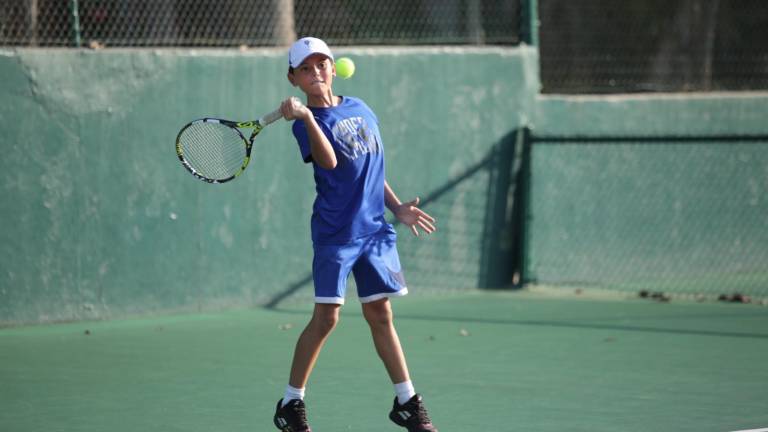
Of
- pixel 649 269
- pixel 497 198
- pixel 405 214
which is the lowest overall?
pixel 649 269

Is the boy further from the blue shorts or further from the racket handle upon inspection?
the racket handle

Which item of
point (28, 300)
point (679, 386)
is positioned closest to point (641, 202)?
point (679, 386)

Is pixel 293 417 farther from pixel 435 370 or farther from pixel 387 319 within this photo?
pixel 435 370

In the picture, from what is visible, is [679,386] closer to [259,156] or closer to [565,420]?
[565,420]

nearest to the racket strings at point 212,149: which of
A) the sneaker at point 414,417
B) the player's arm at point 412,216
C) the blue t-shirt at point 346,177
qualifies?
the blue t-shirt at point 346,177

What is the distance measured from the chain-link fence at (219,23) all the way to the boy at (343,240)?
13.4 ft

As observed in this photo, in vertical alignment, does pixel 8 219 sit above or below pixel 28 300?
above

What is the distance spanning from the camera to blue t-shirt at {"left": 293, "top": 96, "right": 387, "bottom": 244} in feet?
A: 17.9

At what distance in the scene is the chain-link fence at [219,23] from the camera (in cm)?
913

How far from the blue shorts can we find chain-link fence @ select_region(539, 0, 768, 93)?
961 cm

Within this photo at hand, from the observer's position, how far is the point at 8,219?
8.53 meters

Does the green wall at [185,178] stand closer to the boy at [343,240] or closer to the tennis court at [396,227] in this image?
Result: the tennis court at [396,227]

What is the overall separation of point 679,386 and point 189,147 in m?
2.91

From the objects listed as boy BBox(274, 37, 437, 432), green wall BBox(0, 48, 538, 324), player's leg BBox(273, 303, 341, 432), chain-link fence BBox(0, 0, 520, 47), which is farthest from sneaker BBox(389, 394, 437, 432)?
chain-link fence BBox(0, 0, 520, 47)
